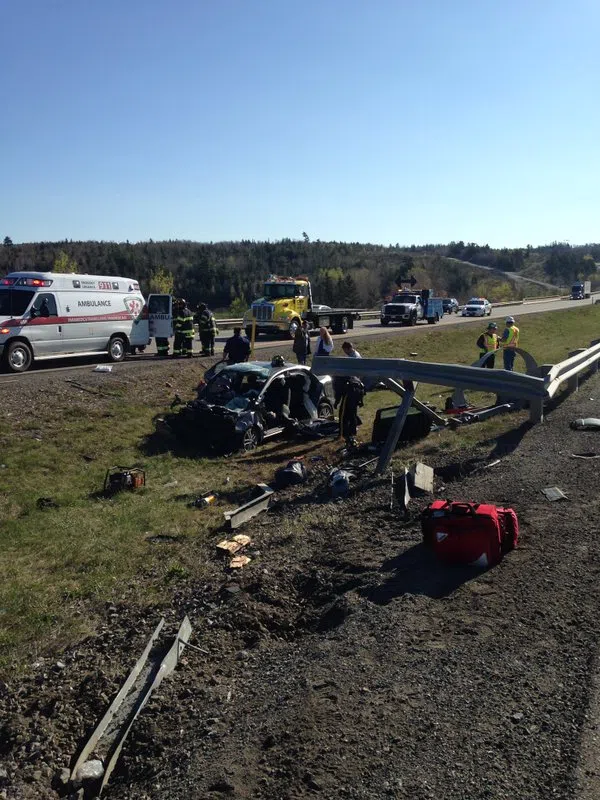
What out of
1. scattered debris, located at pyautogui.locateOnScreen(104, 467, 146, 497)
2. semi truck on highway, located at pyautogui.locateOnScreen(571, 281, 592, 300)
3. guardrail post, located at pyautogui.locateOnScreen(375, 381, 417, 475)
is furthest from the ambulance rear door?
semi truck on highway, located at pyautogui.locateOnScreen(571, 281, 592, 300)

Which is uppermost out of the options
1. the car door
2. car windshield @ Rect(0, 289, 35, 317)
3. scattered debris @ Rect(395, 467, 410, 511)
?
car windshield @ Rect(0, 289, 35, 317)

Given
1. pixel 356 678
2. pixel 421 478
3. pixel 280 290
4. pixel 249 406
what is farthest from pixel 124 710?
pixel 280 290

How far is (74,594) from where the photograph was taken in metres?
7.45

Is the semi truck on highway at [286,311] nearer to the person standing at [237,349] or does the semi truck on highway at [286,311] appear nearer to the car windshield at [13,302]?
the person standing at [237,349]

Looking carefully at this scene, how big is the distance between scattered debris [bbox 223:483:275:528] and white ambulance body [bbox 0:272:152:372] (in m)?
10.7

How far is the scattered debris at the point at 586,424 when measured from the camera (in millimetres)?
10547

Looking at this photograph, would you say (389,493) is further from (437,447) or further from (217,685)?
(217,685)

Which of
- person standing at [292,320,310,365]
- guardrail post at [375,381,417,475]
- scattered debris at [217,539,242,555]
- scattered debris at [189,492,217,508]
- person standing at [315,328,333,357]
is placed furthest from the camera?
person standing at [292,320,310,365]

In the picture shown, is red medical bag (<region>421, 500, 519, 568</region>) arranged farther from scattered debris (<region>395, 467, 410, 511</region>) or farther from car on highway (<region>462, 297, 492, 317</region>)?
car on highway (<region>462, 297, 492, 317</region>)

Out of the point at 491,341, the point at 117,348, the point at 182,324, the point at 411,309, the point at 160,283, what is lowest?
the point at 117,348

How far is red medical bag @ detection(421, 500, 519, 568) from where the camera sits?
6195mm

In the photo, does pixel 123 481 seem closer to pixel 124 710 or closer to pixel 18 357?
pixel 124 710

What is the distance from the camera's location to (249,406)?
13406mm

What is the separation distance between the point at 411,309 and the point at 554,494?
3289cm
